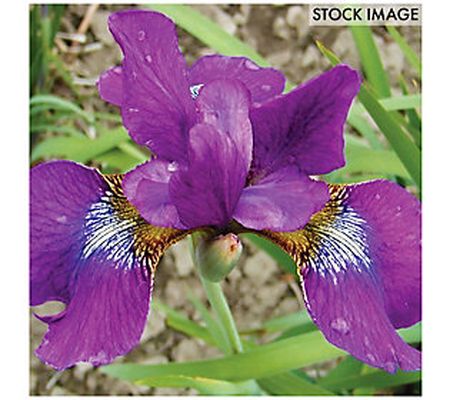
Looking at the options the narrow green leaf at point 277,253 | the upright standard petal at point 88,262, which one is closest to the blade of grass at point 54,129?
the narrow green leaf at point 277,253

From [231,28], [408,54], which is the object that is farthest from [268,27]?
[408,54]

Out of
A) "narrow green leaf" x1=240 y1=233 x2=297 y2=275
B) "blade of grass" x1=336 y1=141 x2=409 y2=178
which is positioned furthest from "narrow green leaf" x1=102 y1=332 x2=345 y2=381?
"blade of grass" x1=336 y1=141 x2=409 y2=178

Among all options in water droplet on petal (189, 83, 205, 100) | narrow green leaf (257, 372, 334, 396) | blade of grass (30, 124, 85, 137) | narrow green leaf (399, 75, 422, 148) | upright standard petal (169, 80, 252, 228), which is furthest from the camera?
blade of grass (30, 124, 85, 137)

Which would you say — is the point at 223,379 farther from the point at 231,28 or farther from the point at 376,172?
the point at 231,28

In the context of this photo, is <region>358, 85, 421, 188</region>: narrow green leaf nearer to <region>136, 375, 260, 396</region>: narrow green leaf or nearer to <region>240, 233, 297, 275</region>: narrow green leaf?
<region>240, 233, 297, 275</region>: narrow green leaf

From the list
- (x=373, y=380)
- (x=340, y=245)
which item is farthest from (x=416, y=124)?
(x=340, y=245)

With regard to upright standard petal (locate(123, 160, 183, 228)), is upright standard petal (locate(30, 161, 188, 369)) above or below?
below

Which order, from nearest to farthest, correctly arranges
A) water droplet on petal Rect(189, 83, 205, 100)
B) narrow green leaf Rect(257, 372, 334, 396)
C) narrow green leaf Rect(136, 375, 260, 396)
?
water droplet on petal Rect(189, 83, 205, 100), narrow green leaf Rect(136, 375, 260, 396), narrow green leaf Rect(257, 372, 334, 396)
